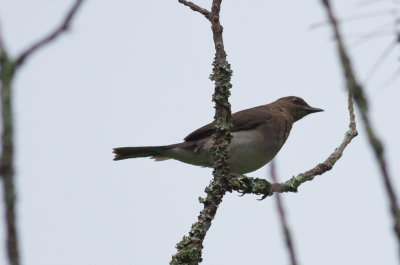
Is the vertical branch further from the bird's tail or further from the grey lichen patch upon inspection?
the bird's tail

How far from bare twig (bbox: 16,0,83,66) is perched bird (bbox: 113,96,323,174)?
5756mm

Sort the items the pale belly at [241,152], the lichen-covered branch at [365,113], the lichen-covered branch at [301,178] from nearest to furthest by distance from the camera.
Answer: the lichen-covered branch at [365,113]
the lichen-covered branch at [301,178]
the pale belly at [241,152]

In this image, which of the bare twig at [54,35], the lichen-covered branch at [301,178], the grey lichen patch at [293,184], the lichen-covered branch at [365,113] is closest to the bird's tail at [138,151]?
the lichen-covered branch at [301,178]

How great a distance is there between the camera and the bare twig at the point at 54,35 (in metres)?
1.40

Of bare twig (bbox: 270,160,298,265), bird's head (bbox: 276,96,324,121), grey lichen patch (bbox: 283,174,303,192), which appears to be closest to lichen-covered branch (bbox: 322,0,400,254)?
bare twig (bbox: 270,160,298,265)

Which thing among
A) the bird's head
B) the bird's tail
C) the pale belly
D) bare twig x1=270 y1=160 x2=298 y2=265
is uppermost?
the bird's head

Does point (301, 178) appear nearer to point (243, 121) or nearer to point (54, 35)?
point (243, 121)

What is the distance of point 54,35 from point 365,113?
2.35 feet

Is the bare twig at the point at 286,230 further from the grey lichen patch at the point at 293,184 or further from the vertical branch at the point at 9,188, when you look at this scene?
the grey lichen patch at the point at 293,184

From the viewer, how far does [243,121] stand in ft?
26.7

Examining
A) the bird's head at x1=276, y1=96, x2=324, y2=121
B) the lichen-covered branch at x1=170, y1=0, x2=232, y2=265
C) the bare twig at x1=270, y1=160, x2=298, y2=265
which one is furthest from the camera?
the bird's head at x1=276, y1=96, x2=324, y2=121

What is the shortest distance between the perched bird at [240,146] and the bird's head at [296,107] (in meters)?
0.79

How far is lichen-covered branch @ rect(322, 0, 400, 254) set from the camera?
45.9 inches

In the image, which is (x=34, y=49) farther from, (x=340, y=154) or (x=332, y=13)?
(x=340, y=154)
